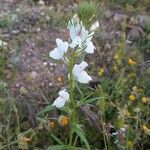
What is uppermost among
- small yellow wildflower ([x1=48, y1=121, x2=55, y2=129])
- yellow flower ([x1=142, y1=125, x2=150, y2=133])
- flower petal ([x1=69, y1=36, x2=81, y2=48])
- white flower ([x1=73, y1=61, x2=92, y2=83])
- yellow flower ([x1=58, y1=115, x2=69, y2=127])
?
flower petal ([x1=69, y1=36, x2=81, y2=48])


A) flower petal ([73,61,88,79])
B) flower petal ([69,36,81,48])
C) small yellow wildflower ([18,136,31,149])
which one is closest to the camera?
flower petal ([69,36,81,48])

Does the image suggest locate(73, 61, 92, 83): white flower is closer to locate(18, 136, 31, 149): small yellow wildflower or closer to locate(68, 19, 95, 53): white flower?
locate(68, 19, 95, 53): white flower

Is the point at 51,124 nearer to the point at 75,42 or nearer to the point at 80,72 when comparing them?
the point at 80,72

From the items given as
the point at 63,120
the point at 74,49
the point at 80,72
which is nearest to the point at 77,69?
the point at 80,72

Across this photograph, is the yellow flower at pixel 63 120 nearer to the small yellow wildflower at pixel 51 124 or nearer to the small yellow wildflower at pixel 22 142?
the small yellow wildflower at pixel 51 124

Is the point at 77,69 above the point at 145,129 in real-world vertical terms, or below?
above

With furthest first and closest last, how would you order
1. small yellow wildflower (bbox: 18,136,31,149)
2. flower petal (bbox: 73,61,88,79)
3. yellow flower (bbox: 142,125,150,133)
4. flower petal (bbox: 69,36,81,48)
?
yellow flower (bbox: 142,125,150,133) < small yellow wildflower (bbox: 18,136,31,149) < flower petal (bbox: 73,61,88,79) < flower petal (bbox: 69,36,81,48)

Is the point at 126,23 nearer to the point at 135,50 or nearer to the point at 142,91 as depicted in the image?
the point at 135,50

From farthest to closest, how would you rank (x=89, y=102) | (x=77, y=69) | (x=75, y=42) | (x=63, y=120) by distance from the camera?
1. (x=63, y=120)
2. (x=89, y=102)
3. (x=77, y=69)
4. (x=75, y=42)

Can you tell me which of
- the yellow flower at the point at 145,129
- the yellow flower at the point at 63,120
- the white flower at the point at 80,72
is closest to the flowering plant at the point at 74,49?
the white flower at the point at 80,72

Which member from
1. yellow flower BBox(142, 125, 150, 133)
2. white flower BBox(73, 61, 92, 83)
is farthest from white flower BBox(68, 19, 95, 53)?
yellow flower BBox(142, 125, 150, 133)
